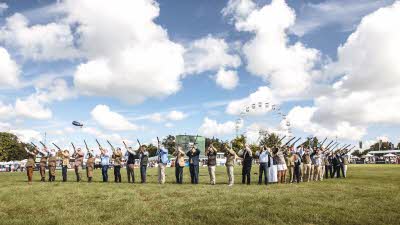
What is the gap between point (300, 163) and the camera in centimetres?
2566

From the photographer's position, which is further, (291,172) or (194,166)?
(291,172)

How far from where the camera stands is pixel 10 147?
11225 cm

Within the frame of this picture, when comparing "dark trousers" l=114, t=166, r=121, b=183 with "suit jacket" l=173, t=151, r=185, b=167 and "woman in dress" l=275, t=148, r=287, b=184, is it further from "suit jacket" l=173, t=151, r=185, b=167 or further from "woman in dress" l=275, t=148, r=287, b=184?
"woman in dress" l=275, t=148, r=287, b=184

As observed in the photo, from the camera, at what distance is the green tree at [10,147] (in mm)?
105562

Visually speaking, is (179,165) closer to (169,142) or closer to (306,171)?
(306,171)

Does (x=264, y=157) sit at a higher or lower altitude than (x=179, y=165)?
higher

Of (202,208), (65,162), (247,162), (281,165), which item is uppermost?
(65,162)

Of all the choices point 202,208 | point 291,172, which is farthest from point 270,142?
point 202,208

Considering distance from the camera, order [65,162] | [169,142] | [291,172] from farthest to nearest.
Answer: [169,142], [65,162], [291,172]

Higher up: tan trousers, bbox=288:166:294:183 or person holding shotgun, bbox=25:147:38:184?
person holding shotgun, bbox=25:147:38:184

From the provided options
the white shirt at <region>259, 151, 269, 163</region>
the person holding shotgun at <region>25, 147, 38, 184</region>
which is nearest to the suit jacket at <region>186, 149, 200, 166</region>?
the white shirt at <region>259, 151, 269, 163</region>

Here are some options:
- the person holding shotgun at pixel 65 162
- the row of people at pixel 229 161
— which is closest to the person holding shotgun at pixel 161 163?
the row of people at pixel 229 161

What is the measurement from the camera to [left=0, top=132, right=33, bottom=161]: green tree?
105562mm

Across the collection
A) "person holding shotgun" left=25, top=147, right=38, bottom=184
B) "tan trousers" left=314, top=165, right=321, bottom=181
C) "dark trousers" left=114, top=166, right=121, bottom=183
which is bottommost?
"tan trousers" left=314, top=165, right=321, bottom=181
